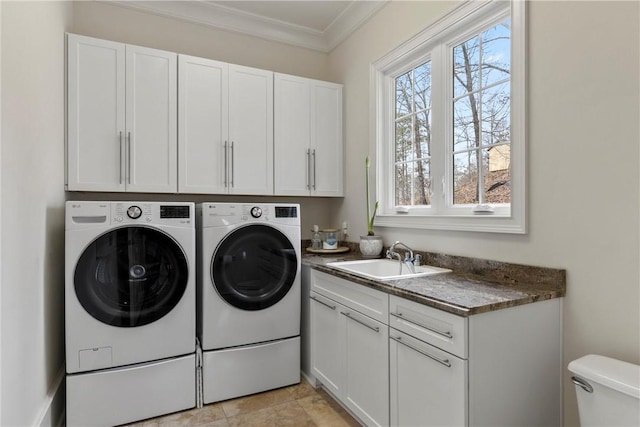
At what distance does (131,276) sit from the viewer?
203cm

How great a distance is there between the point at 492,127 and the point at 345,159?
4.51 feet

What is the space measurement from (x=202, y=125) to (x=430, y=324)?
201 cm

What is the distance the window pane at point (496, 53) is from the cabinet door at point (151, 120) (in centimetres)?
198

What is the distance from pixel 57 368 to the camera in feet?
6.91

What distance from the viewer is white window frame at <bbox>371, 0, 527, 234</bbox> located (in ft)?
5.61

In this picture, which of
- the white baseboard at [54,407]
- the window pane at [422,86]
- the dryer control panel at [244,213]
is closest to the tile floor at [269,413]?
the white baseboard at [54,407]

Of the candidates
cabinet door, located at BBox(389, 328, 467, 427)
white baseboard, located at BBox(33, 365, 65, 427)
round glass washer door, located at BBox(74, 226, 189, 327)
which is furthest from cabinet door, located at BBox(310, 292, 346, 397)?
white baseboard, located at BBox(33, 365, 65, 427)

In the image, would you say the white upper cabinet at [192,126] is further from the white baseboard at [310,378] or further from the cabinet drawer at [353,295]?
the white baseboard at [310,378]

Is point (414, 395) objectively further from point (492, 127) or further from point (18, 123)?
point (18, 123)

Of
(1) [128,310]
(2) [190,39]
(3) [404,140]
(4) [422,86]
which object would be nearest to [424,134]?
(3) [404,140]

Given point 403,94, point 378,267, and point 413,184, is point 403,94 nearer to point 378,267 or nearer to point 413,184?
point 413,184

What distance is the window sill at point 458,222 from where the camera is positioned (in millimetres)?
1746

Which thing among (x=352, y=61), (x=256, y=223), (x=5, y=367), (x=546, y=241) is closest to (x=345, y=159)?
(x=352, y=61)

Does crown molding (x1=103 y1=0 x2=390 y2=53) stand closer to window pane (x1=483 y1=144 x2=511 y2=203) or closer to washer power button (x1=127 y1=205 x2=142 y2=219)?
window pane (x1=483 y1=144 x2=511 y2=203)
